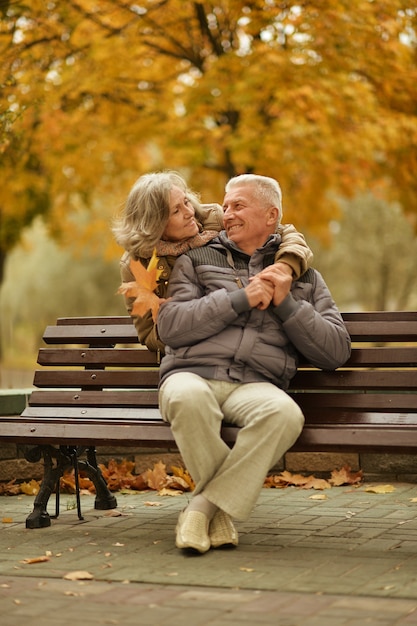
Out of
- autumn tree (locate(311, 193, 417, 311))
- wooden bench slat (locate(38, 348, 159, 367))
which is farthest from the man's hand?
autumn tree (locate(311, 193, 417, 311))

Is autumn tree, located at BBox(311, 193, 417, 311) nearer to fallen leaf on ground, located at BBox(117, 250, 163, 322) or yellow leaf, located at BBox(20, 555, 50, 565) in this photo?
fallen leaf on ground, located at BBox(117, 250, 163, 322)

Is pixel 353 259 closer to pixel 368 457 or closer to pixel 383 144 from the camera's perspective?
pixel 383 144

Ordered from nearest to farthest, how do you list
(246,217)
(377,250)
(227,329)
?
(227,329)
(246,217)
(377,250)

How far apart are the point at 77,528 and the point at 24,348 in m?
29.4

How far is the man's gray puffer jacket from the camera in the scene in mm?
4926

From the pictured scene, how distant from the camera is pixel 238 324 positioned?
504cm

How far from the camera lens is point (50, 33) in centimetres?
1378

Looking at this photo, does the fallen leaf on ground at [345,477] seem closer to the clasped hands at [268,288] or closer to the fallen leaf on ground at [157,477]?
the fallen leaf on ground at [157,477]

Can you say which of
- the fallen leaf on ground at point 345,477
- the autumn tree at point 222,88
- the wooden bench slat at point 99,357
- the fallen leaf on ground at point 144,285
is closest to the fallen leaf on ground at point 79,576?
the fallen leaf on ground at point 144,285

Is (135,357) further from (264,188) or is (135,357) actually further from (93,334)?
(264,188)

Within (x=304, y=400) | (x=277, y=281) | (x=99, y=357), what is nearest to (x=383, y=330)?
(x=304, y=400)

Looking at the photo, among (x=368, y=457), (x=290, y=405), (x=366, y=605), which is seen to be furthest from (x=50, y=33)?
(x=366, y=605)

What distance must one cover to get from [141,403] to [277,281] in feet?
3.74

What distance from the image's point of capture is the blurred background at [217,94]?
41.2 ft
